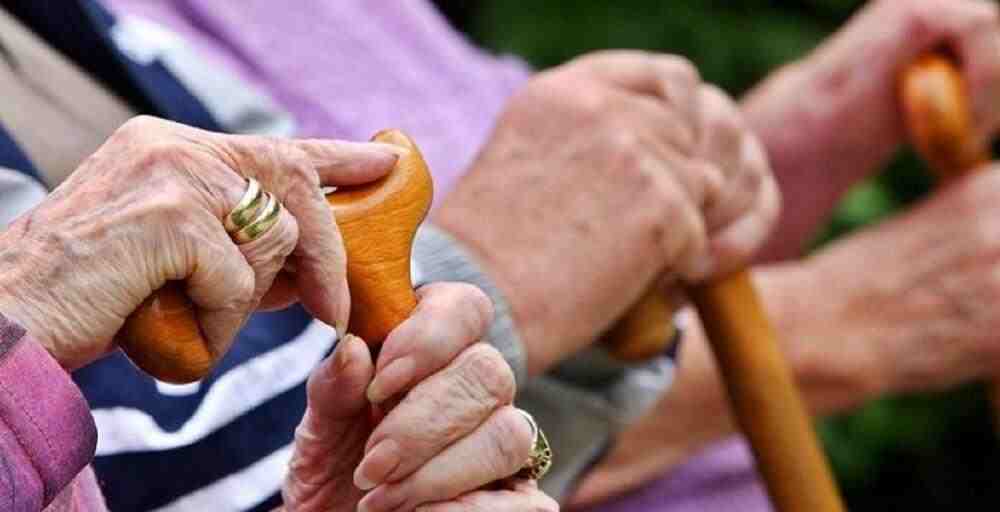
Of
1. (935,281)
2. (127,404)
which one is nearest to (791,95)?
(935,281)

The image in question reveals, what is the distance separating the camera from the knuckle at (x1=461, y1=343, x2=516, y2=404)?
2.50ft

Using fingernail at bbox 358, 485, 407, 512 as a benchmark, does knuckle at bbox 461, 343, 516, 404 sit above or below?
above

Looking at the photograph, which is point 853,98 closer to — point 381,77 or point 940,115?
point 940,115

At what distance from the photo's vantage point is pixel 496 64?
1592mm

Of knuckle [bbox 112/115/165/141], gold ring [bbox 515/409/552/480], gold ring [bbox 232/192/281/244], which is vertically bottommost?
gold ring [bbox 515/409/552/480]

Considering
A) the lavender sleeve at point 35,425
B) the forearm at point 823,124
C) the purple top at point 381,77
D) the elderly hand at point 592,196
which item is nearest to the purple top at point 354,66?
the purple top at point 381,77

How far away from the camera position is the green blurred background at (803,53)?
2.06 metres

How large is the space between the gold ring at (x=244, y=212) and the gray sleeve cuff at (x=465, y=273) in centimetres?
40

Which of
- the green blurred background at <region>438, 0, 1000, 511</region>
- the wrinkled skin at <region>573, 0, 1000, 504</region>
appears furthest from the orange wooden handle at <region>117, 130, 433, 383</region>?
the green blurred background at <region>438, 0, 1000, 511</region>

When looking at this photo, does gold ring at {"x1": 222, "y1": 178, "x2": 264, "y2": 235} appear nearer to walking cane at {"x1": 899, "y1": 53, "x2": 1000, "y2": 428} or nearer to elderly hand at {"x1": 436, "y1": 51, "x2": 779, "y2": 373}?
elderly hand at {"x1": 436, "y1": 51, "x2": 779, "y2": 373}

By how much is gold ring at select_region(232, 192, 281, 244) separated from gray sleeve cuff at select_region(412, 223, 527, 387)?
0.40 meters

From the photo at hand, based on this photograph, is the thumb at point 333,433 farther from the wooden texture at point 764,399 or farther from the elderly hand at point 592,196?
the wooden texture at point 764,399

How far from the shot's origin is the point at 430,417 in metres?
0.74

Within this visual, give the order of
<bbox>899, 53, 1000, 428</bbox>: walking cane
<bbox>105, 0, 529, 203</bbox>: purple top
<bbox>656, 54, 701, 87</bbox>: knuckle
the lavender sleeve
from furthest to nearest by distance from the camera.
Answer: <bbox>899, 53, 1000, 428</bbox>: walking cane → <bbox>105, 0, 529, 203</bbox>: purple top → <bbox>656, 54, 701, 87</bbox>: knuckle → the lavender sleeve
